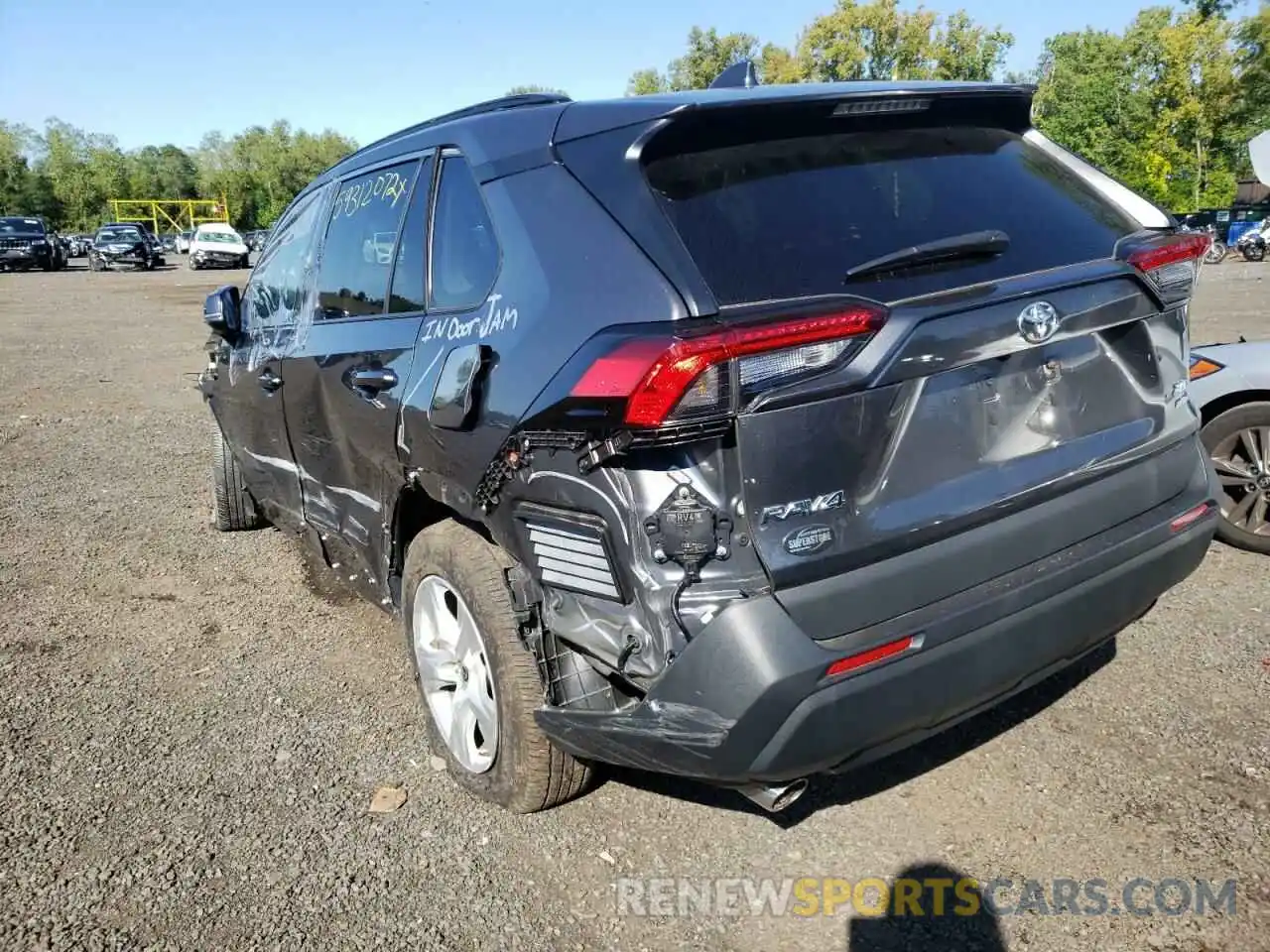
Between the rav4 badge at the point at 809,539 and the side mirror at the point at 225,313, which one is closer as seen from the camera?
the rav4 badge at the point at 809,539

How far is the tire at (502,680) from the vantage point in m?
2.63

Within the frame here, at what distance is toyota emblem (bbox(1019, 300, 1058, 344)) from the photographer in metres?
2.34

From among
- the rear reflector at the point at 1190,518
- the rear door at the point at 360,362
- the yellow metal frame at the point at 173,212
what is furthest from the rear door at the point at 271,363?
the yellow metal frame at the point at 173,212

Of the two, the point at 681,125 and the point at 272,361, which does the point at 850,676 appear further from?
the point at 272,361

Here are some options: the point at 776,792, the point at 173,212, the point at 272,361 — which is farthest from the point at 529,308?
the point at 173,212

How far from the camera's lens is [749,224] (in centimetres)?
230

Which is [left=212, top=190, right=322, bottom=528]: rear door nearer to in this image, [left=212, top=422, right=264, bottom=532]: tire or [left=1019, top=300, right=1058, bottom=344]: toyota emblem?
[left=212, top=422, right=264, bottom=532]: tire

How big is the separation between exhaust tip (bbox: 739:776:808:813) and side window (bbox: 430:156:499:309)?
1.42 metres

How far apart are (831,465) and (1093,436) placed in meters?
0.88

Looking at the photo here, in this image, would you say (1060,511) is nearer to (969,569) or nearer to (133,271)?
(969,569)

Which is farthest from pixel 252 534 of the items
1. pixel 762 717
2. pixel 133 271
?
pixel 133 271

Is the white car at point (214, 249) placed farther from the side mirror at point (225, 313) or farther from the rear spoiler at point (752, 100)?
the rear spoiler at point (752, 100)

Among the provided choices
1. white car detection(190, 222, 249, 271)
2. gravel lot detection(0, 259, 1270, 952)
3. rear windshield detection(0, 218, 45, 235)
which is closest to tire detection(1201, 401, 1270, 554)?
gravel lot detection(0, 259, 1270, 952)

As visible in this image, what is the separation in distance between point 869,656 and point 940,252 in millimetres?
957
